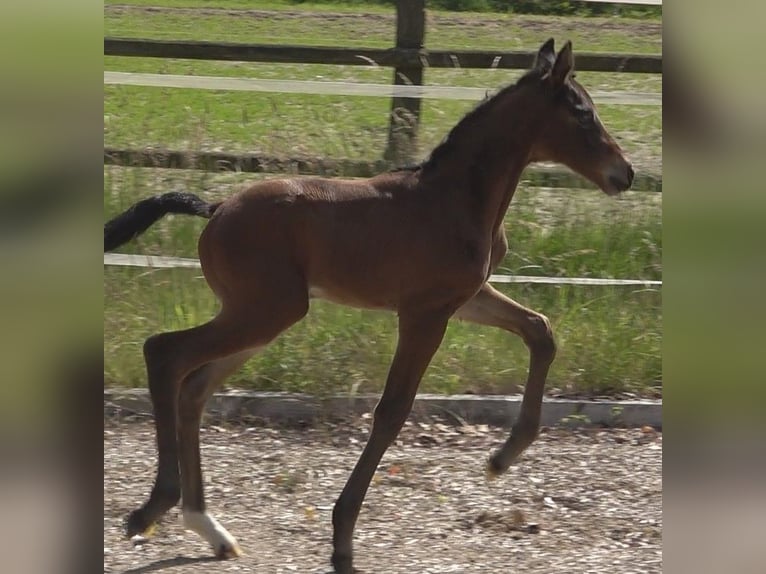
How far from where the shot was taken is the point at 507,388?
588 centimetres

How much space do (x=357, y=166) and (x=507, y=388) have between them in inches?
66.6

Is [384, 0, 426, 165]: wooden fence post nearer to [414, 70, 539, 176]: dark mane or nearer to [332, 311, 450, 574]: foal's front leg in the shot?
[414, 70, 539, 176]: dark mane

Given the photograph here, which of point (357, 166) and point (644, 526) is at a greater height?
point (357, 166)

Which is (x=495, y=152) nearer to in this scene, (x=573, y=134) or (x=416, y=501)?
(x=573, y=134)

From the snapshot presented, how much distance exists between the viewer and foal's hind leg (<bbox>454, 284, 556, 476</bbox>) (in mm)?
4531

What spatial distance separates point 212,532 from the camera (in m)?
3.99

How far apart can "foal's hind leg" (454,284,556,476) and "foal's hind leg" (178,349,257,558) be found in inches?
40.5

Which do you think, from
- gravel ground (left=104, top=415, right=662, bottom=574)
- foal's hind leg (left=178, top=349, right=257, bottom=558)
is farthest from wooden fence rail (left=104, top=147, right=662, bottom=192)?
foal's hind leg (left=178, top=349, right=257, bottom=558)

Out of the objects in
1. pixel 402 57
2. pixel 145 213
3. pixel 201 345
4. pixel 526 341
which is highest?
pixel 402 57

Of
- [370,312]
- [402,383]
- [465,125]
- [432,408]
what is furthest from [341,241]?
[370,312]

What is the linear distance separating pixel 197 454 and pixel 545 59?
2.01 m
